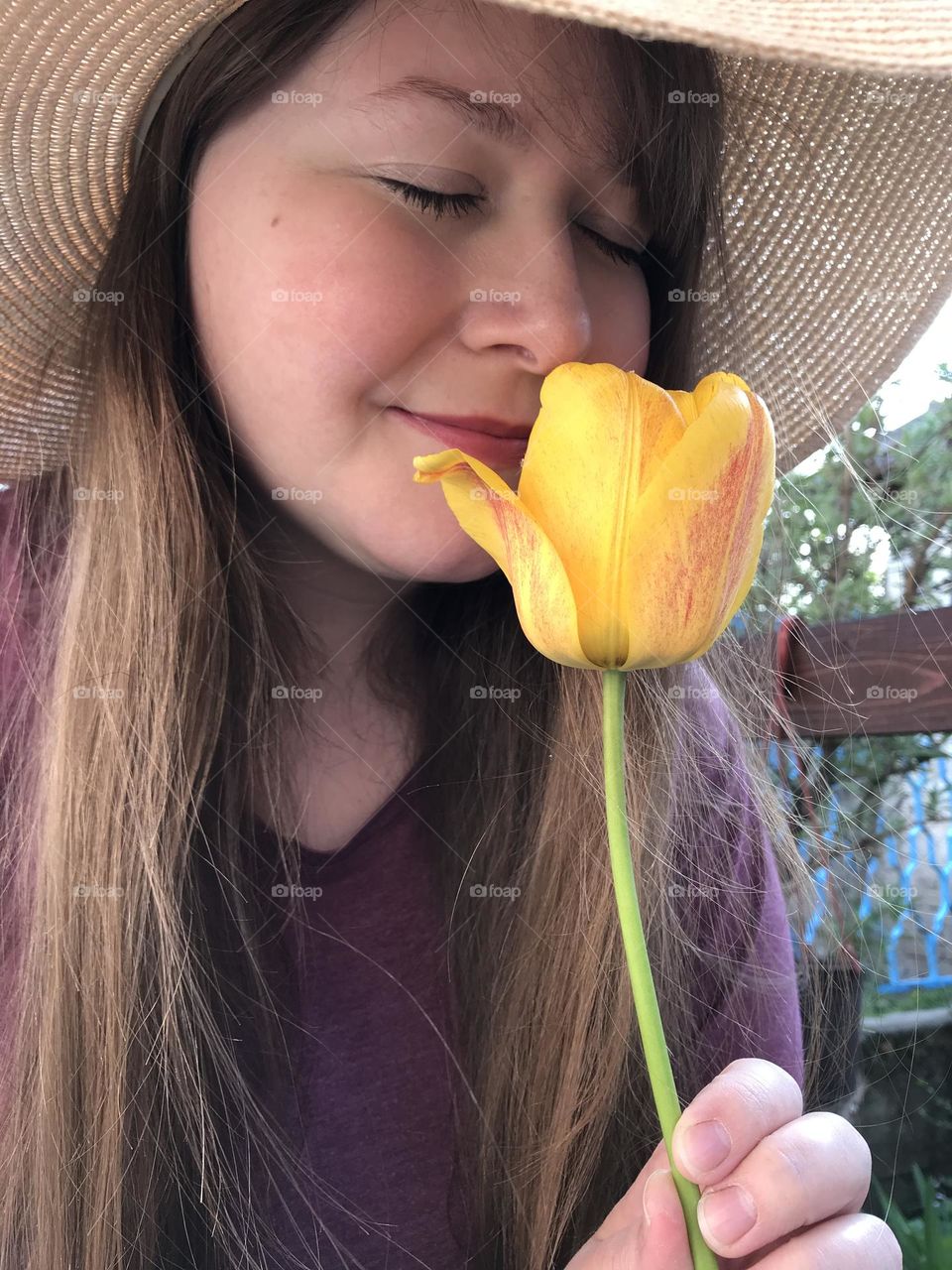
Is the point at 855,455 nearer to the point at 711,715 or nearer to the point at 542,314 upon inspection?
the point at 711,715

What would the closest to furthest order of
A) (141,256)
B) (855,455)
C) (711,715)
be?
(141,256) → (711,715) → (855,455)

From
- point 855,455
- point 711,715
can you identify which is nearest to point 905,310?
point 711,715

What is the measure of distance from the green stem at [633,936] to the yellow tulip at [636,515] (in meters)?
0.02

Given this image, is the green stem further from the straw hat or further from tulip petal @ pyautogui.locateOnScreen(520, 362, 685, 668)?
the straw hat

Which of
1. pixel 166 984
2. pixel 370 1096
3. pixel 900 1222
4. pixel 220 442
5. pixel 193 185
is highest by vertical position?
pixel 193 185

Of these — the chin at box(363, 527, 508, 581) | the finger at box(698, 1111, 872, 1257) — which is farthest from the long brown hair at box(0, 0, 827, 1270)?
the finger at box(698, 1111, 872, 1257)

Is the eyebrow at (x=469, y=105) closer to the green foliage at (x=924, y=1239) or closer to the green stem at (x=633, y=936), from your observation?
the green stem at (x=633, y=936)

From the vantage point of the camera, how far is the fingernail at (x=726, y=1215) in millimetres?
315

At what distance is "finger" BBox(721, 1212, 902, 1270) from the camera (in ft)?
1.10

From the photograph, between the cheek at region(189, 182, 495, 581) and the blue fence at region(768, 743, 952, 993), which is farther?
the blue fence at region(768, 743, 952, 993)

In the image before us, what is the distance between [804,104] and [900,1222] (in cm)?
78

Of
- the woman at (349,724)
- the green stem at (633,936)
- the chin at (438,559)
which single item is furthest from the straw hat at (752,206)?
the green stem at (633,936)

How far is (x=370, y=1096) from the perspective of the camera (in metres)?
0.73

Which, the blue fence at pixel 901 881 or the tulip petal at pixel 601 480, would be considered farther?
the blue fence at pixel 901 881
